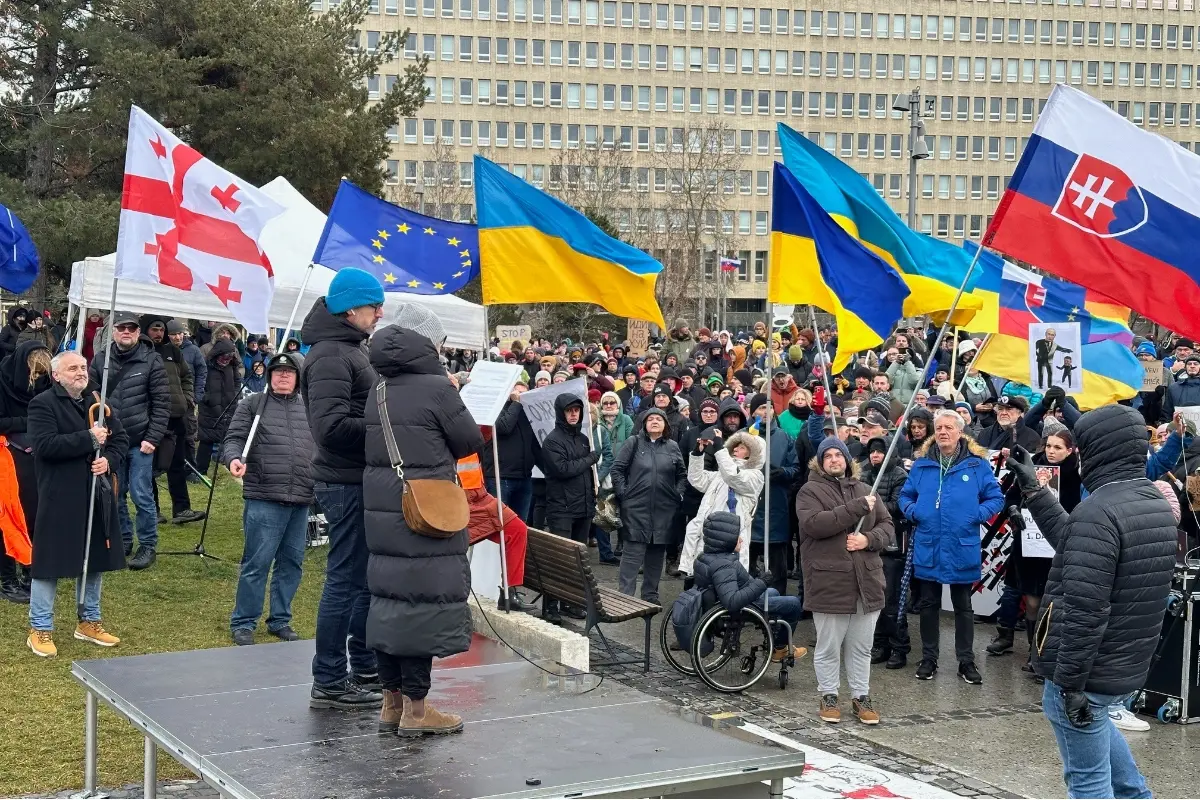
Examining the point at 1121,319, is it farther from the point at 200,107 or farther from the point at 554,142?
the point at 554,142

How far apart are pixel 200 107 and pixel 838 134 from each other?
268 ft

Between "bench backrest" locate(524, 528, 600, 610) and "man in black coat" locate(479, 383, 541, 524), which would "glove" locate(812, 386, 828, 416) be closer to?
"man in black coat" locate(479, 383, 541, 524)

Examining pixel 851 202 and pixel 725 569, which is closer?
pixel 725 569

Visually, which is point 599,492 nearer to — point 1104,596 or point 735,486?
point 735,486

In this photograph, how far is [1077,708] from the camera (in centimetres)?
555

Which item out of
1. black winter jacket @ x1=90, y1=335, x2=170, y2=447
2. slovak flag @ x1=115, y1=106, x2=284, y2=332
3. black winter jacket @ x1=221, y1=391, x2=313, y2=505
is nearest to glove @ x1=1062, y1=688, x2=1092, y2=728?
black winter jacket @ x1=221, y1=391, x2=313, y2=505

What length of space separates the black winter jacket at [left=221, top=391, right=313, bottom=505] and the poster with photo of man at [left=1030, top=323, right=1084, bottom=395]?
662 cm

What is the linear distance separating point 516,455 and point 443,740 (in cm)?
692

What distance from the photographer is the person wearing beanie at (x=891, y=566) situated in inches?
402

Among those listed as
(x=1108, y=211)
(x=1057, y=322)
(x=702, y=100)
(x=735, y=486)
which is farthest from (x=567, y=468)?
(x=702, y=100)

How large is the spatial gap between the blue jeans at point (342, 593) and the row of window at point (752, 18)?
9293 centimetres

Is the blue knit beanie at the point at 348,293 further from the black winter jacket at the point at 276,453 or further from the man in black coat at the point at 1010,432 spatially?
the man in black coat at the point at 1010,432

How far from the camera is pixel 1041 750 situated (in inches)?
318

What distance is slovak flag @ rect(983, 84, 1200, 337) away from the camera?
7.28 meters
